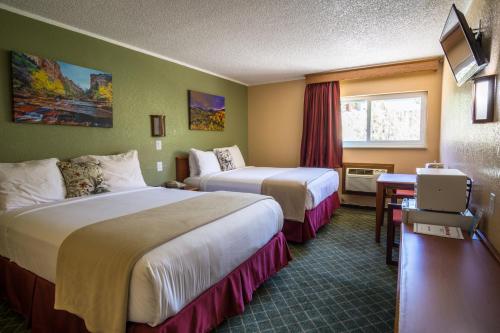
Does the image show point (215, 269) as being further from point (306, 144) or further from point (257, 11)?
point (306, 144)

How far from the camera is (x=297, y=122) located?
5.01m

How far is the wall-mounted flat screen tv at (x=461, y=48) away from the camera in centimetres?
157

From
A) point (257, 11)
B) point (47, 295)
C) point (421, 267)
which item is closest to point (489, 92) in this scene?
point (421, 267)

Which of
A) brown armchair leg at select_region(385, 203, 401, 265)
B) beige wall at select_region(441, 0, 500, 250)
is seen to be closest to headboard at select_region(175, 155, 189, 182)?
brown armchair leg at select_region(385, 203, 401, 265)

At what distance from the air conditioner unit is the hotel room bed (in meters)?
0.54

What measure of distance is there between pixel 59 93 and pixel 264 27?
2.03 m

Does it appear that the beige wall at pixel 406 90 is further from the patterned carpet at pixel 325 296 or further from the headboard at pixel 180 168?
the headboard at pixel 180 168

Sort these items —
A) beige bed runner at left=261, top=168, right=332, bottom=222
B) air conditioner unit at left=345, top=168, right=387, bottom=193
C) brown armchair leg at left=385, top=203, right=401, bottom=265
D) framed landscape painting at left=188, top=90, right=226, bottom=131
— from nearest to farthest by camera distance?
brown armchair leg at left=385, top=203, right=401, bottom=265, beige bed runner at left=261, top=168, right=332, bottom=222, framed landscape painting at left=188, top=90, right=226, bottom=131, air conditioner unit at left=345, top=168, right=387, bottom=193

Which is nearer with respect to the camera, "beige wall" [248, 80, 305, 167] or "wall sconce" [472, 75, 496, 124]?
"wall sconce" [472, 75, 496, 124]

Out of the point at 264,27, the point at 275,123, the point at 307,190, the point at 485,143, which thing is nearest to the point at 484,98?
the point at 485,143

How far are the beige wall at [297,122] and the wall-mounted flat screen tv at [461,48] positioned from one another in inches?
83.5

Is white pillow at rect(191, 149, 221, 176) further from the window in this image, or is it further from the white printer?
the white printer

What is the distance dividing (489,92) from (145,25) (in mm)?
2734

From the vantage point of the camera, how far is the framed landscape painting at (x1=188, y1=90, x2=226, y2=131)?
4113 millimetres
